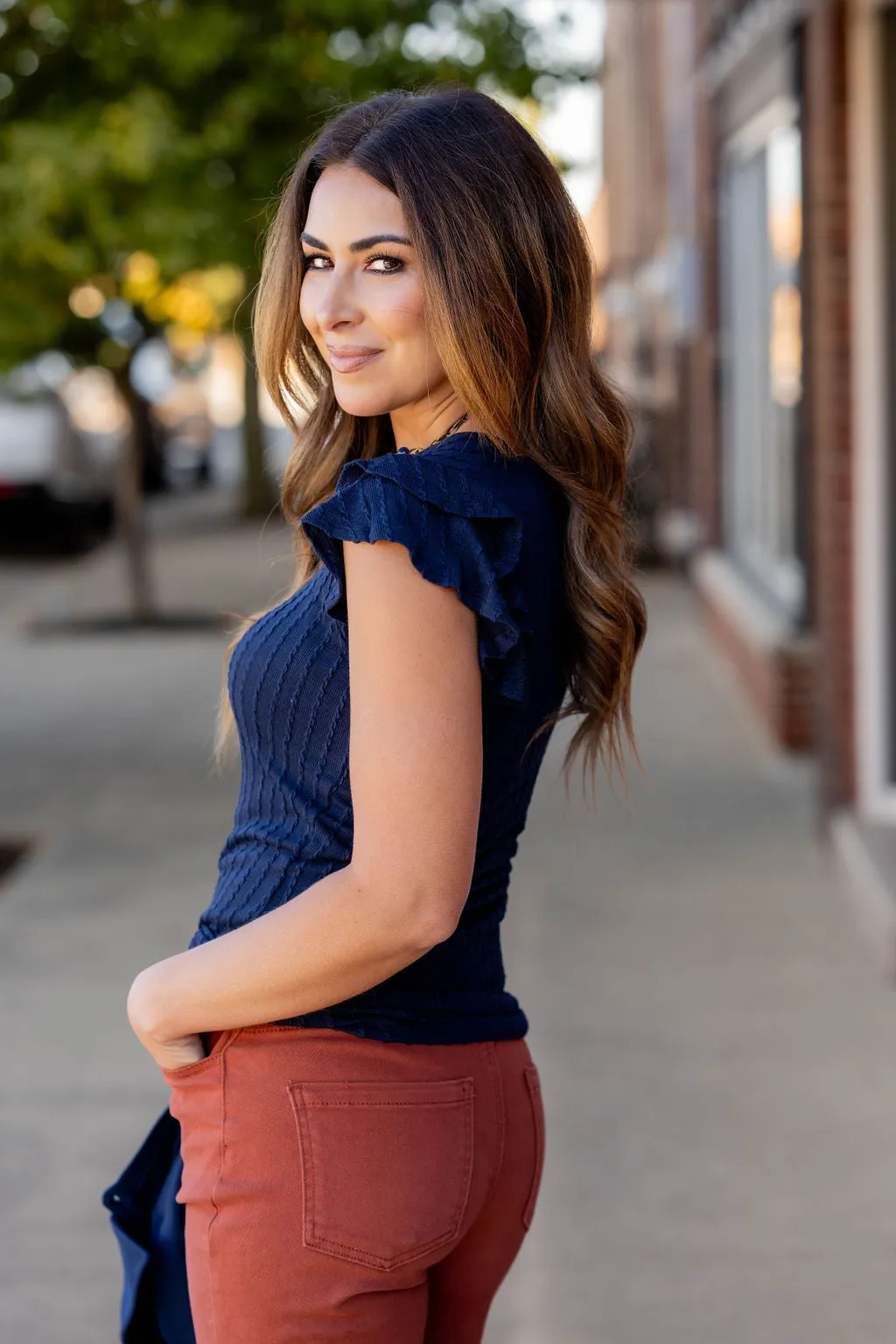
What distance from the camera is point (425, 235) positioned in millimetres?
1570

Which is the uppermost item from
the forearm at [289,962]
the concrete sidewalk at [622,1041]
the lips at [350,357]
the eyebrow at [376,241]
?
the eyebrow at [376,241]

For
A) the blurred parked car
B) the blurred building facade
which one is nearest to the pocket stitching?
the blurred building facade

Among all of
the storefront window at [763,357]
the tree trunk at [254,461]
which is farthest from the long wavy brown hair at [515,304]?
the tree trunk at [254,461]

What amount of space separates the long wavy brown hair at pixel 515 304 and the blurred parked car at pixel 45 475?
57.1 ft

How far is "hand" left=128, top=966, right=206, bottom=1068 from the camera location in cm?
162

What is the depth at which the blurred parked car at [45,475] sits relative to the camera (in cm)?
1938

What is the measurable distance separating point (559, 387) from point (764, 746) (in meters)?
7.25

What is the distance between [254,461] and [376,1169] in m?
21.0

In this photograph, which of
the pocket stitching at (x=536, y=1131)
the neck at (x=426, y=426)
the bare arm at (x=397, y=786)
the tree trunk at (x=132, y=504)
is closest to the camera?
the bare arm at (x=397, y=786)

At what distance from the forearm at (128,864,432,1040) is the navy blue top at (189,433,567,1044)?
8 cm

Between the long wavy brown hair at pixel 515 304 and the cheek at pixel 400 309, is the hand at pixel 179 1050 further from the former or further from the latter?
the cheek at pixel 400 309

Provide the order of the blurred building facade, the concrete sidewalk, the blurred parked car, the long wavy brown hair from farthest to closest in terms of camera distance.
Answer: the blurred parked car < the blurred building facade < the concrete sidewalk < the long wavy brown hair

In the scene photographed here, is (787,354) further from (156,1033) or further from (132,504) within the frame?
(156,1033)

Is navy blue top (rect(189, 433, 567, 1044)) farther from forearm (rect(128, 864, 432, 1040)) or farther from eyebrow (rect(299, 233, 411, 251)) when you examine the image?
eyebrow (rect(299, 233, 411, 251))
